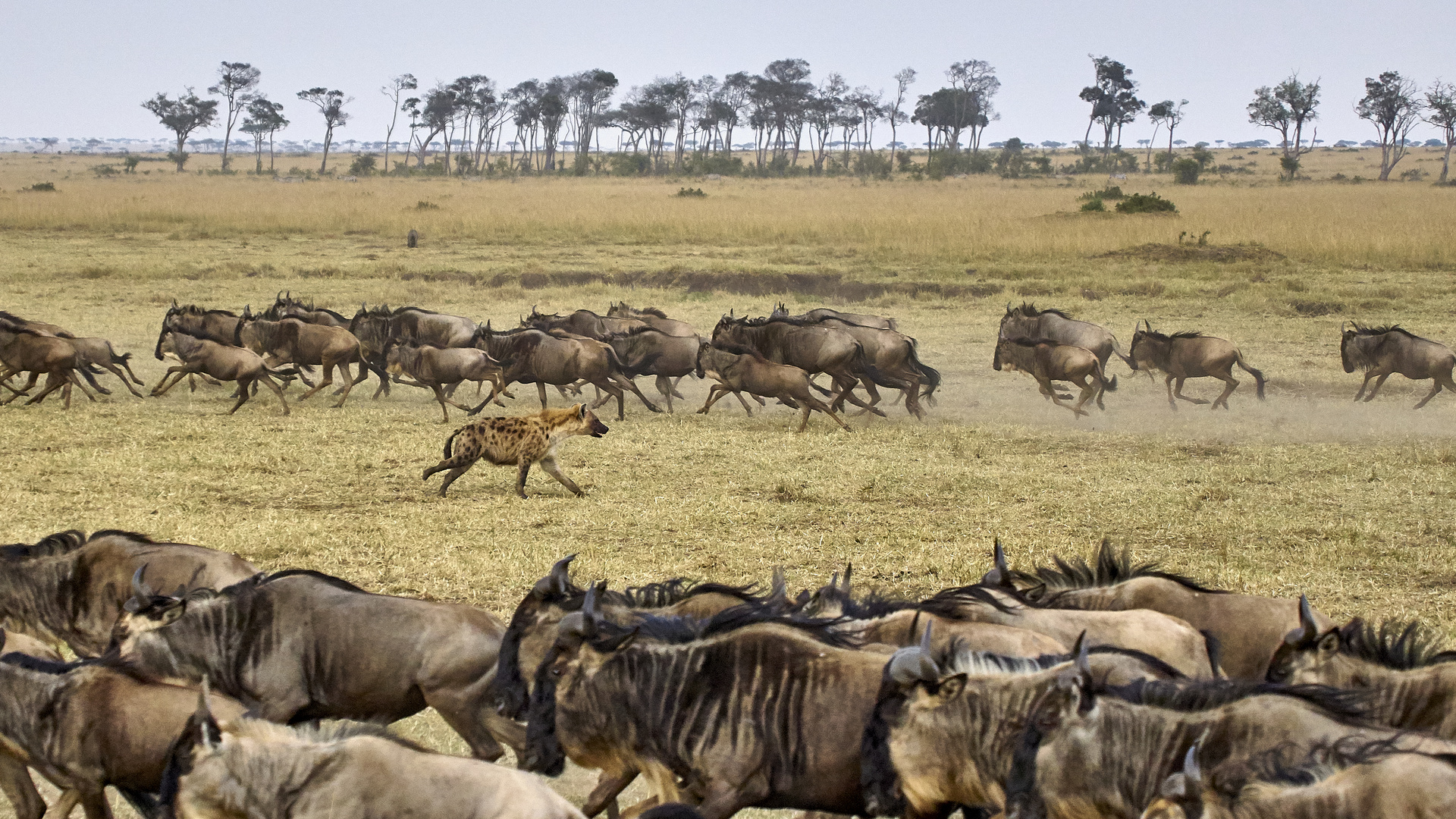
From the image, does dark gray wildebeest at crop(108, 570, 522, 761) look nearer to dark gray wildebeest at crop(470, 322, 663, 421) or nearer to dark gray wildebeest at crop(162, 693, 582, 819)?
dark gray wildebeest at crop(162, 693, 582, 819)


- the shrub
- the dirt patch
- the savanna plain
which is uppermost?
the shrub

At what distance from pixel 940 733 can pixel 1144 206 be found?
1132 inches

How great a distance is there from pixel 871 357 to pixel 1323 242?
14.4 m

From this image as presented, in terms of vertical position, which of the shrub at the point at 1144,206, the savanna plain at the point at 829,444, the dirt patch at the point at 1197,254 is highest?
the shrub at the point at 1144,206

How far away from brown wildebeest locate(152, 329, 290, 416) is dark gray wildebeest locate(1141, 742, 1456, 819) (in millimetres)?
10146

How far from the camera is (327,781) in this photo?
3162 millimetres

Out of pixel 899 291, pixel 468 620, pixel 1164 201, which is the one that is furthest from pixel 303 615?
pixel 1164 201

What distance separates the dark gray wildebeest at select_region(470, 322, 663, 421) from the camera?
12172 mm

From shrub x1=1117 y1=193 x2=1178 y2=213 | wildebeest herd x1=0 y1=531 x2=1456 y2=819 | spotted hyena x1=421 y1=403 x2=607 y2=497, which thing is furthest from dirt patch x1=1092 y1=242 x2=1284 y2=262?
wildebeest herd x1=0 y1=531 x2=1456 y2=819

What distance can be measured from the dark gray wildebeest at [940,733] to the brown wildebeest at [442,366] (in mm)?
8683

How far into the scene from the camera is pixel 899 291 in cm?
2047

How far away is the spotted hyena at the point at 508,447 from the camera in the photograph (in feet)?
29.0

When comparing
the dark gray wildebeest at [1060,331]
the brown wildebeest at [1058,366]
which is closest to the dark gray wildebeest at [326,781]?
the brown wildebeest at [1058,366]

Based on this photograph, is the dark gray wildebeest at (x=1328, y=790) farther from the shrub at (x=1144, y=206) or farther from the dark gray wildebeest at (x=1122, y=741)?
the shrub at (x=1144, y=206)
